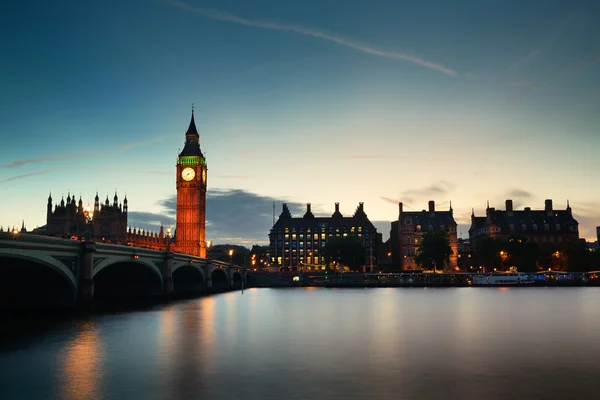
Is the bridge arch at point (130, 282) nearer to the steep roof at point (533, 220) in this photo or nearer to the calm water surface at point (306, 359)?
the calm water surface at point (306, 359)

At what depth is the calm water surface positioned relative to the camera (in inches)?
927

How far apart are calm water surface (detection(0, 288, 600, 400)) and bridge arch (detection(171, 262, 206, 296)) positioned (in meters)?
59.0

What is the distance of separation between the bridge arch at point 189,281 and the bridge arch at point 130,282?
21.0m

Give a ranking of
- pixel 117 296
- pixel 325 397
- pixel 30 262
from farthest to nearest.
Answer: pixel 117 296 < pixel 30 262 < pixel 325 397

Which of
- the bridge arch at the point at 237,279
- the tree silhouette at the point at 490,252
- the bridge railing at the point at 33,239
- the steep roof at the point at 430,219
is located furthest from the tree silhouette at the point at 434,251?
the bridge railing at the point at 33,239

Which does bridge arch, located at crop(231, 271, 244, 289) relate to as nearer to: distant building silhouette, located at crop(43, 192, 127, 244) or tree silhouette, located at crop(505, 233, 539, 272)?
distant building silhouette, located at crop(43, 192, 127, 244)

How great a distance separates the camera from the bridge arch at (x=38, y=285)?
52.1m

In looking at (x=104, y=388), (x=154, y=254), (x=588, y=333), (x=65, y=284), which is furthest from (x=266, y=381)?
(x=154, y=254)

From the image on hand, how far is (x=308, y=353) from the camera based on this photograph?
112 ft

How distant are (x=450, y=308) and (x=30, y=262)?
49.7 meters

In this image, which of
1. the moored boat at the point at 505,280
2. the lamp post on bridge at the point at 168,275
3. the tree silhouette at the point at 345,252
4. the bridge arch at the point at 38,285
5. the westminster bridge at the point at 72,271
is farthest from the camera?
the tree silhouette at the point at 345,252

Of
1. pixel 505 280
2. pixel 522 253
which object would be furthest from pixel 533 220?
pixel 505 280

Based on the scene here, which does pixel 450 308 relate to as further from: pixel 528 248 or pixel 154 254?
pixel 528 248

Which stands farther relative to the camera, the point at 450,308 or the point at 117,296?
the point at 117,296
